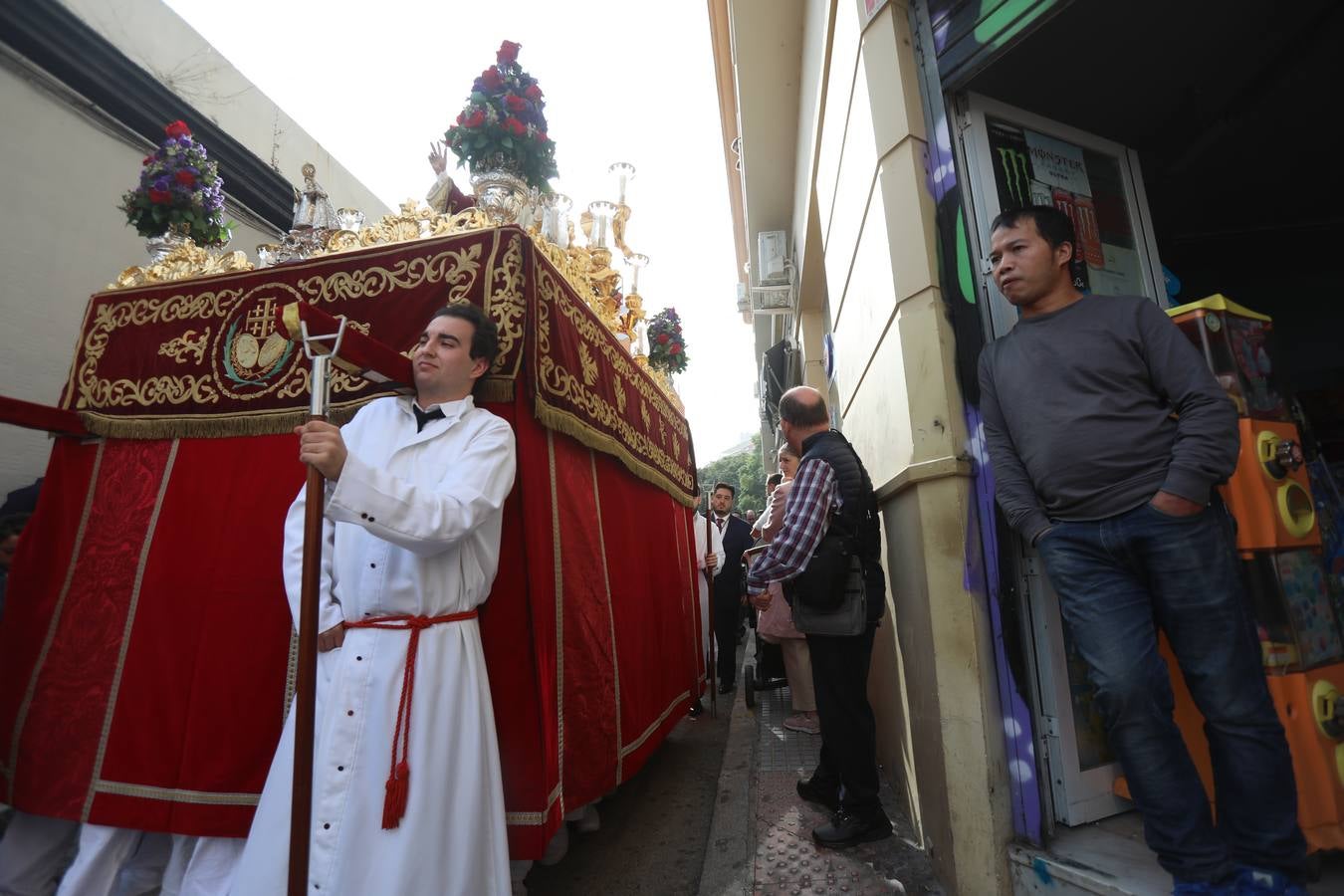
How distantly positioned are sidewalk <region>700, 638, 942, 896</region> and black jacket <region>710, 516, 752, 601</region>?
90.8 inches

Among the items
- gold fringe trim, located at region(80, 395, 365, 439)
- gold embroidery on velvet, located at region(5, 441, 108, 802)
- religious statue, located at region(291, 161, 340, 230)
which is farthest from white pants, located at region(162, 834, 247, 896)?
religious statue, located at region(291, 161, 340, 230)

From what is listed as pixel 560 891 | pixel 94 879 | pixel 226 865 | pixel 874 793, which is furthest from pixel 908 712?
pixel 94 879

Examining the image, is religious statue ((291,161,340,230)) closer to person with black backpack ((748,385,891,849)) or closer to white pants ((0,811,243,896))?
white pants ((0,811,243,896))

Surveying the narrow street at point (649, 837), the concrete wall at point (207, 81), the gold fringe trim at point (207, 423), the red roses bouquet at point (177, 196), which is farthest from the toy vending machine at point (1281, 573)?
the concrete wall at point (207, 81)

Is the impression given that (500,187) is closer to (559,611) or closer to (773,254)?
(559,611)

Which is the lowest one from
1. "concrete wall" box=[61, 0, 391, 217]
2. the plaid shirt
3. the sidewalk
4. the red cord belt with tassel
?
the sidewalk

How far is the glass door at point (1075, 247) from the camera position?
6.68ft

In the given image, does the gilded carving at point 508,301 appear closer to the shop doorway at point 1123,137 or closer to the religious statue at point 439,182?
the religious statue at point 439,182

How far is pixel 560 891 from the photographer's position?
8.30 ft

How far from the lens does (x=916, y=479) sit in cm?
224

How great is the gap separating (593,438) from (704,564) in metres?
3.19

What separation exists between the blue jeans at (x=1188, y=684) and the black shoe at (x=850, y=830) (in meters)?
1.13

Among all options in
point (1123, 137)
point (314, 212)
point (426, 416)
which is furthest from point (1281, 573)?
point (314, 212)

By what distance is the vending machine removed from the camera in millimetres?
1684
